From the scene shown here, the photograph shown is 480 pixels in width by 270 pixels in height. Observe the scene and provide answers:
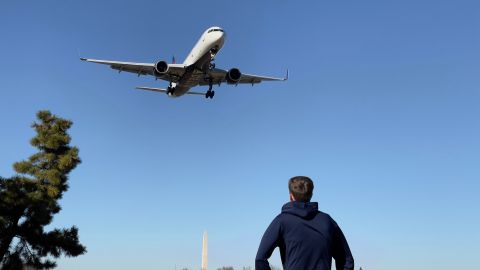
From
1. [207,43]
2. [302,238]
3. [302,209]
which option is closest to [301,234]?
[302,238]

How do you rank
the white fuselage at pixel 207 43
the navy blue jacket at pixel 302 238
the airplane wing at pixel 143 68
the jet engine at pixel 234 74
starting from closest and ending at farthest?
the navy blue jacket at pixel 302 238
the white fuselage at pixel 207 43
the airplane wing at pixel 143 68
the jet engine at pixel 234 74

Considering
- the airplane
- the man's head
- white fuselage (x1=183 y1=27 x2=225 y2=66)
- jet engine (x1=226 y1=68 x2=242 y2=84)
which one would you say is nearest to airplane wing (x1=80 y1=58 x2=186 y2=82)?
the airplane

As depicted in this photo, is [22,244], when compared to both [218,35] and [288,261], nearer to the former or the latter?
[218,35]

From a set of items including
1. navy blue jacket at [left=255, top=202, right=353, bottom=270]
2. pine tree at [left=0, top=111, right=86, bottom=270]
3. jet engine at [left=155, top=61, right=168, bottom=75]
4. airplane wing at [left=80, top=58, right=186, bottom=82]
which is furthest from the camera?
airplane wing at [left=80, top=58, right=186, bottom=82]

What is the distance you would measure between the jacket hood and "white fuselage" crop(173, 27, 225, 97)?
110ft

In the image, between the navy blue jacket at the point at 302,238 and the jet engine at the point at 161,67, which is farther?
the jet engine at the point at 161,67

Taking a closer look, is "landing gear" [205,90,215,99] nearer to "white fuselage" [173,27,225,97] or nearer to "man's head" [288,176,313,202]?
"white fuselage" [173,27,225,97]

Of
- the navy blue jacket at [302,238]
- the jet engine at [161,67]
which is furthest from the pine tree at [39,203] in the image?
the navy blue jacket at [302,238]

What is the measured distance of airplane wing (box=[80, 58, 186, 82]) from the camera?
127 ft

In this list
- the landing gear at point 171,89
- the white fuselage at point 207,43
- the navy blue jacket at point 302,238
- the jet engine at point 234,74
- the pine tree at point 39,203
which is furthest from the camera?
the landing gear at point 171,89

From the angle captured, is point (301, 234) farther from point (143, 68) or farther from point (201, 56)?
point (143, 68)

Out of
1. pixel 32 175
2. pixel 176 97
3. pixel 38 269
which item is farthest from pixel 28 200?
pixel 176 97

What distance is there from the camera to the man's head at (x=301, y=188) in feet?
12.4

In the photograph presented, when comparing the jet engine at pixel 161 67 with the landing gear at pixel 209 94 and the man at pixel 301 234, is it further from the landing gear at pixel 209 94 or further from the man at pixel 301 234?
the man at pixel 301 234
